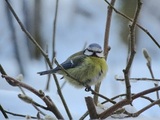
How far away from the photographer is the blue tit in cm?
135

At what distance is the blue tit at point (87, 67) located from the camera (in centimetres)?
135

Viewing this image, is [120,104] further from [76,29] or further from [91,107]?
[76,29]

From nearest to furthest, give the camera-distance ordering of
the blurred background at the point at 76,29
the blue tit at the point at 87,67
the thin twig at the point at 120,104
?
the thin twig at the point at 120,104 < the blue tit at the point at 87,67 < the blurred background at the point at 76,29

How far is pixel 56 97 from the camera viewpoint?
1467 millimetres

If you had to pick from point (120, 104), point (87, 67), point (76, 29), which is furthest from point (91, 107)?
point (76, 29)

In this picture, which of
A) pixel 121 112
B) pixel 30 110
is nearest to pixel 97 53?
pixel 30 110

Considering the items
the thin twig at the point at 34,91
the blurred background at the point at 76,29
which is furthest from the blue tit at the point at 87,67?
the blurred background at the point at 76,29

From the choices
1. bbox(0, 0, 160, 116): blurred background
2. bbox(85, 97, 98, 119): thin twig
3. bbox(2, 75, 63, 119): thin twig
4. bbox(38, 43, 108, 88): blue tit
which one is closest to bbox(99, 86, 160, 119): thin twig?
bbox(85, 97, 98, 119): thin twig

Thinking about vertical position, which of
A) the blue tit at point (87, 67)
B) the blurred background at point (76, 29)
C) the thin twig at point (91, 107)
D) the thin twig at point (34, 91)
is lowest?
the thin twig at point (91, 107)

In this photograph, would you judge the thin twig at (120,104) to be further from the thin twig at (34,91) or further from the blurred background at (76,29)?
the blurred background at (76,29)

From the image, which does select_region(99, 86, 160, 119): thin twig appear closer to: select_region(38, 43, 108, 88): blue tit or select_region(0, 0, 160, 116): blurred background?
select_region(38, 43, 108, 88): blue tit

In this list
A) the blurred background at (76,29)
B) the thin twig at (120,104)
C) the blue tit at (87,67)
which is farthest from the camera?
the blurred background at (76,29)

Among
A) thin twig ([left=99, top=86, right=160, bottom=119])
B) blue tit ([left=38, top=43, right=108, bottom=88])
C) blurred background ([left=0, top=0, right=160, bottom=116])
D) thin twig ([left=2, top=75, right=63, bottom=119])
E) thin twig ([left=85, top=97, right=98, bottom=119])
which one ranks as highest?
blurred background ([left=0, top=0, right=160, bottom=116])

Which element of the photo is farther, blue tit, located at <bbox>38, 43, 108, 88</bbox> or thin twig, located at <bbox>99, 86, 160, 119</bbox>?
blue tit, located at <bbox>38, 43, 108, 88</bbox>
